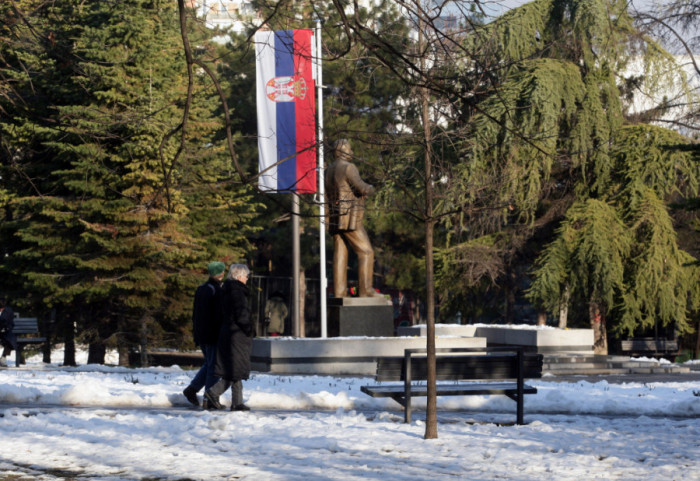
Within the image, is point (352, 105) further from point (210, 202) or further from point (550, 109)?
point (550, 109)

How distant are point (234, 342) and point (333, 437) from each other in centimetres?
217

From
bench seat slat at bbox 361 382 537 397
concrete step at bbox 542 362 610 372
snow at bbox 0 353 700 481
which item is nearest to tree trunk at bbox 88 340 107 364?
concrete step at bbox 542 362 610 372

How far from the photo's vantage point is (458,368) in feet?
32.2

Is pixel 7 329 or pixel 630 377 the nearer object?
pixel 630 377

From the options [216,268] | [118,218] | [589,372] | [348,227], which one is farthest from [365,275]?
[118,218]

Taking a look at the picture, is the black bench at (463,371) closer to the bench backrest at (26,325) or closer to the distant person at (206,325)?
the distant person at (206,325)

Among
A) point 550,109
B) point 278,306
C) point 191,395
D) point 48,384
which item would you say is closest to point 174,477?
Result: point 191,395

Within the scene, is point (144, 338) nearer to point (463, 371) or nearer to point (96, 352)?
point (96, 352)

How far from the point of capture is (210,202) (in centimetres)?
2908

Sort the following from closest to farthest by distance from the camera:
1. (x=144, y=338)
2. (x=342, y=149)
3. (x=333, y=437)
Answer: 1. (x=333, y=437)
2. (x=342, y=149)
3. (x=144, y=338)

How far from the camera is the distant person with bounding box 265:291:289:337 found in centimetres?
3541

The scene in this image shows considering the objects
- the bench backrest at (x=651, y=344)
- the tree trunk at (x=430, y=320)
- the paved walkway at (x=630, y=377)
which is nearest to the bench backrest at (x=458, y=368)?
the tree trunk at (x=430, y=320)

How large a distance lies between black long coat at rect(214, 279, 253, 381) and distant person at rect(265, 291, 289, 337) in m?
24.9

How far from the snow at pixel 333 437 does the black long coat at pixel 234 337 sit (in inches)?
19.1
